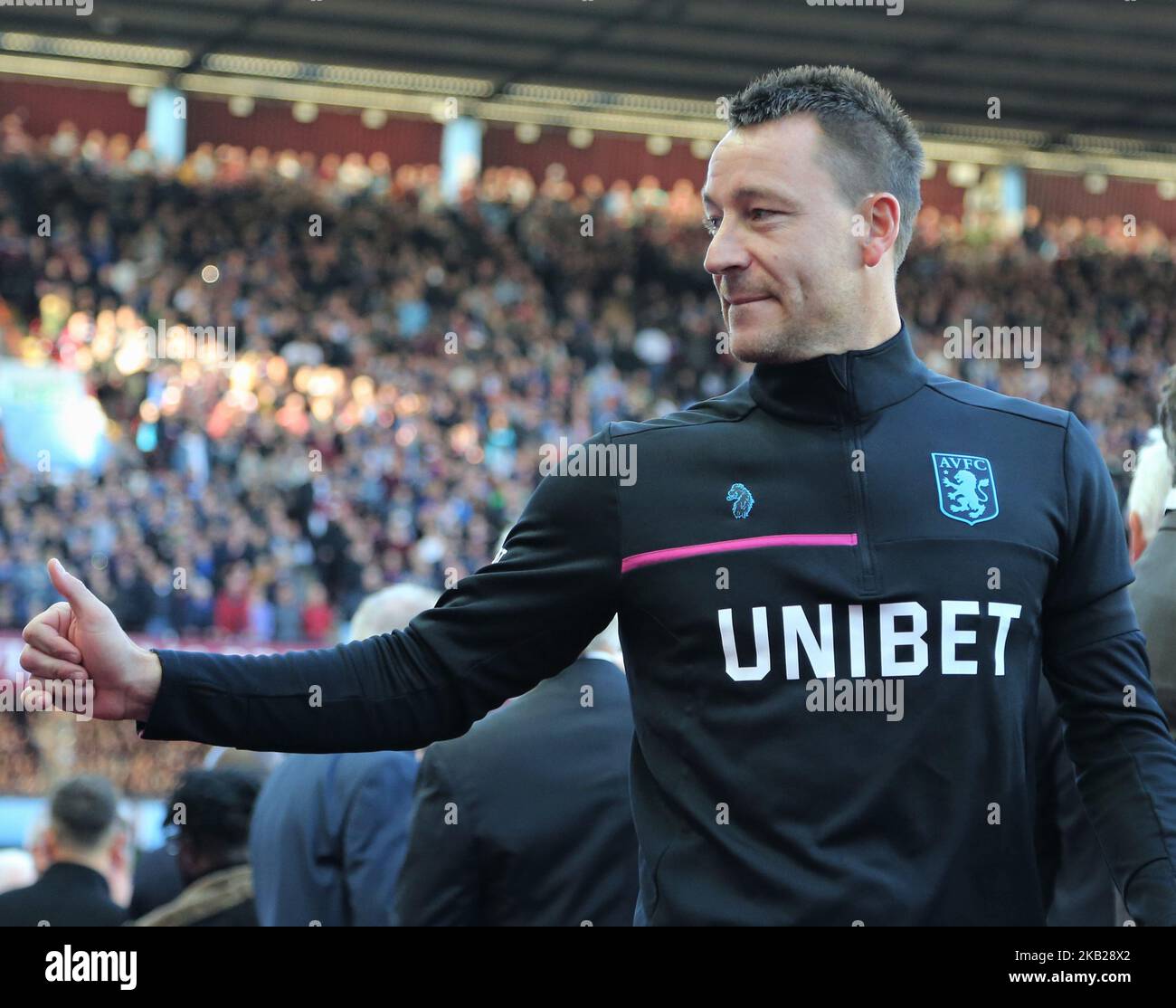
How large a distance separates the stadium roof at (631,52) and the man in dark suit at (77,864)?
16.4 metres

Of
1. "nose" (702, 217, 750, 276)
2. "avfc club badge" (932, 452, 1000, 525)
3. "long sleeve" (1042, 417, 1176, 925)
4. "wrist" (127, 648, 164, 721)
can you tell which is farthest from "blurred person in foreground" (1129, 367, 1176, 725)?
"wrist" (127, 648, 164, 721)

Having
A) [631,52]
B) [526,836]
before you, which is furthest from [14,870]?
[631,52]

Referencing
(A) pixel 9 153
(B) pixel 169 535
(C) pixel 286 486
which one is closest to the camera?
(B) pixel 169 535

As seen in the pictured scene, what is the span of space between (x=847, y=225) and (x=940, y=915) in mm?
840

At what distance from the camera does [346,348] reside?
20.1m

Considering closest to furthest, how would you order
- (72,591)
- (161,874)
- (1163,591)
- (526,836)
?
(72,591) < (1163,591) < (526,836) < (161,874)

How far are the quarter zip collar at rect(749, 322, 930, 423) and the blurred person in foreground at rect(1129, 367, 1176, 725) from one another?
84cm

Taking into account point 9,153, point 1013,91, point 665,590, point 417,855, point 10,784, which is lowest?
point 10,784

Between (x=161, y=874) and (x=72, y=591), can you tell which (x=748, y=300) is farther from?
(x=161, y=874)

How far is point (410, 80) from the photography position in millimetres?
25578

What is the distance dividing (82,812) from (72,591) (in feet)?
8.39

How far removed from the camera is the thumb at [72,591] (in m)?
1.84

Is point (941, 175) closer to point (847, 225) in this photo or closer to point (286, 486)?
point (286, 486)
